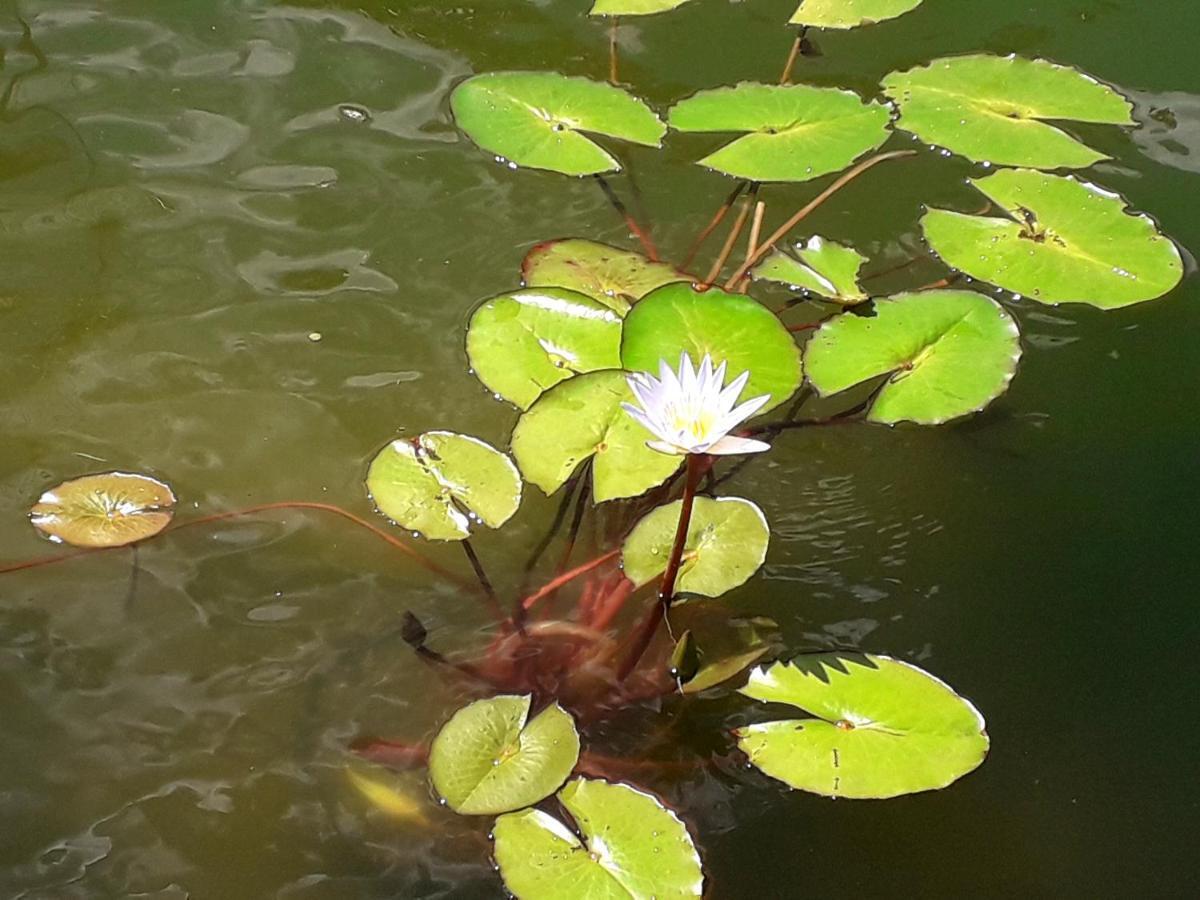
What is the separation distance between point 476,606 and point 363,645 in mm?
149

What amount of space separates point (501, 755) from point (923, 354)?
0.80m

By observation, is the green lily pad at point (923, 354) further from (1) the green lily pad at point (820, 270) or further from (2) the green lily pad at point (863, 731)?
(2) the green lily pad at point (863, 731)

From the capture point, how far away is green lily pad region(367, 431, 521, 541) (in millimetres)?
1423

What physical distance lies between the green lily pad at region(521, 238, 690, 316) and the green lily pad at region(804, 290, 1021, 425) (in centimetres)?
26

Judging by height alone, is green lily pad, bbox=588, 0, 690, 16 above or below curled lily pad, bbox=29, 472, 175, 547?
above

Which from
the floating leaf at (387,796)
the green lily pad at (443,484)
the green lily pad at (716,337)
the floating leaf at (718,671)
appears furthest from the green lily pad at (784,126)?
the floating leaf at (387,796)

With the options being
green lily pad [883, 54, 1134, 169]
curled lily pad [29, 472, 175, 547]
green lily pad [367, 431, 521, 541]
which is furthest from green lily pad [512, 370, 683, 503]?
green lily pad [883, 54, 1134, 169]

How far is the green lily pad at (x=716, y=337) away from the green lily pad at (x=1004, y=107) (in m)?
0.63

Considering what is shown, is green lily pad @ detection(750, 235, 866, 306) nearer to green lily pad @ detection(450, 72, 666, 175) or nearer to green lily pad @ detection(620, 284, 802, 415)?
green lily pad @ detection(620, 284, 802, 415)

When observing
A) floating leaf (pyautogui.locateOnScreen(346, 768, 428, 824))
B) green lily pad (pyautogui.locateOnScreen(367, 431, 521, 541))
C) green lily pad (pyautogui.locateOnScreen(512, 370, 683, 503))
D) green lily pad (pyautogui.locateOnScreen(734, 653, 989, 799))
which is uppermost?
green lily pad (pyautogui.locateOnScreen(512, 370, 683, 503))

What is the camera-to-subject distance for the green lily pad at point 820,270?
66.4 inches

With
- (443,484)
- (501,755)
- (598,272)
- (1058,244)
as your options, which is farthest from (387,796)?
(1058,244)

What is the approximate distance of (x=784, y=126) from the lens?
6.24ft

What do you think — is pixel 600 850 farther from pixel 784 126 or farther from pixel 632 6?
pixel 632 6
